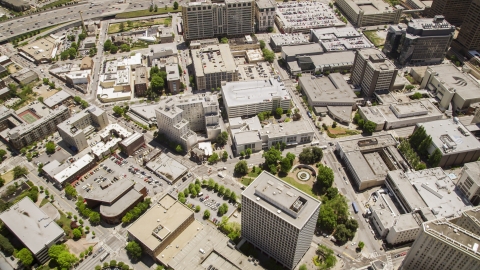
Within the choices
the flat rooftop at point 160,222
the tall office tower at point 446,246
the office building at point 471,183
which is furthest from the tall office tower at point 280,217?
the office building at point 471,183

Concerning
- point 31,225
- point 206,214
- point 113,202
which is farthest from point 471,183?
point 31,225

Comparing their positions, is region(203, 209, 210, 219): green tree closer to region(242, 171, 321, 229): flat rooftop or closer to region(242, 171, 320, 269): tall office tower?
region(242, 171, 320, 269): tall office tower

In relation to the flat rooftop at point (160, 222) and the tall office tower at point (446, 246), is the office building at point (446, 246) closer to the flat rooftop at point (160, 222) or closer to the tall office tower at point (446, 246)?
the tall office tower at point (446, 246)

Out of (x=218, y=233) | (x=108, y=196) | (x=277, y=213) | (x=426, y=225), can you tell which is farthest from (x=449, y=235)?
(x=108, y=196)

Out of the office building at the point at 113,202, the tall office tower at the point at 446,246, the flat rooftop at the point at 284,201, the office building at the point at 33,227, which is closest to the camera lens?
the tall office tower at the point at 446,246

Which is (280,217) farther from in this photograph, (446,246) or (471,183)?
(471,183)

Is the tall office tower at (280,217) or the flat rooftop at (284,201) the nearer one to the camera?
the flat rooftop at (284,201)

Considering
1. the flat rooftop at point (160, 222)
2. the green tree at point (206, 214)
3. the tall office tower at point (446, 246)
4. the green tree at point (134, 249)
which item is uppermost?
the tall office tower at point (446, 246)
